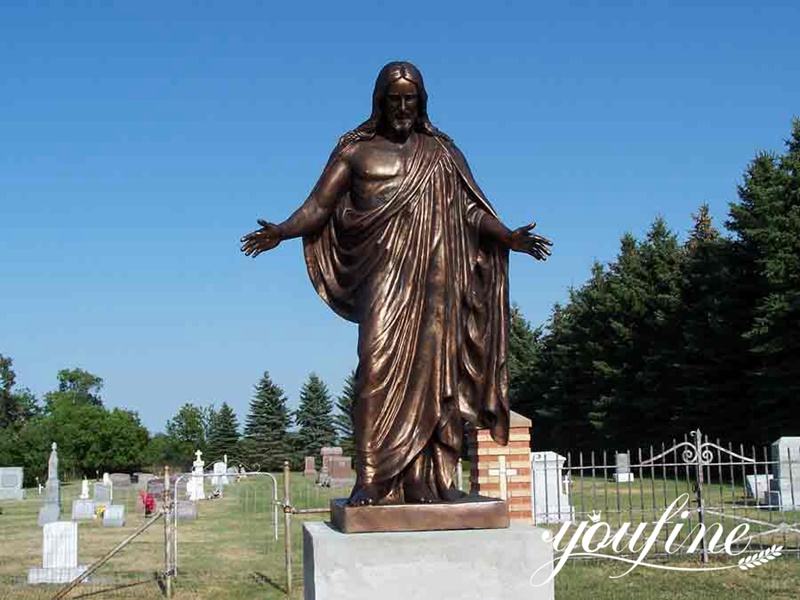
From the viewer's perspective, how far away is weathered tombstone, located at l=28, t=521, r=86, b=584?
1284cm

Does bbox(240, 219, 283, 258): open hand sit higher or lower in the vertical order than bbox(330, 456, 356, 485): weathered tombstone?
higher

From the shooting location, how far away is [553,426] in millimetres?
48031

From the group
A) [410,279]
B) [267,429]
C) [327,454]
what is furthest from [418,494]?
[267,429]

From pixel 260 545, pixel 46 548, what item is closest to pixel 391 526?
pixel 46 548

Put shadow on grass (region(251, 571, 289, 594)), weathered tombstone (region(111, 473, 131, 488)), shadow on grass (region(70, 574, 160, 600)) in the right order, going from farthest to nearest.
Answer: weathered tombstone (region(111, 473, 131, 488)) < shadow on grass (region(70, 574, 160, 600)) < shadow on grass (region(251, 571, 289, 594))


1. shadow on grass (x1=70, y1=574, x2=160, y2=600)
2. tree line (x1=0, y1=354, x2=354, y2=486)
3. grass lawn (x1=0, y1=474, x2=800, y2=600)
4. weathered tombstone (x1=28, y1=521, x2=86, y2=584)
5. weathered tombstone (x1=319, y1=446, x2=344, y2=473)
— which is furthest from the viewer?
tree line (x1=0, y1=354, x2=354, y2=486)

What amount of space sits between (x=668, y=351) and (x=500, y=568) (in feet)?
119

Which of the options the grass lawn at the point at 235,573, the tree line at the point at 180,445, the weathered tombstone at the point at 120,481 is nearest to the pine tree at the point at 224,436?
the tree line at the point at 180,445

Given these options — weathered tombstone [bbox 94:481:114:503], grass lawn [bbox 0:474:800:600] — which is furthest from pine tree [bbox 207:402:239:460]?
grass lawn [bbox 0:474:800:600]

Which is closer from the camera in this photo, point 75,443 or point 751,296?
point 751,296

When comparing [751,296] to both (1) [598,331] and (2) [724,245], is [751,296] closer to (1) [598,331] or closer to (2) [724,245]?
(2) [724,245]

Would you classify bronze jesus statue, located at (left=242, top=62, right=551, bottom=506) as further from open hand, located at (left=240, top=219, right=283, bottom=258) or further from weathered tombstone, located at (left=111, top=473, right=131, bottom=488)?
weathered tombstone, located at (left=111, top=473, right=131, bottom=488)

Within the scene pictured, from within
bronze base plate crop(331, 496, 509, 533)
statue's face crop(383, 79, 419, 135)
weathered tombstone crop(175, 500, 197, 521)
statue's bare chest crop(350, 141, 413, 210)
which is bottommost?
weathered tombstone crop(175, 500, 197, 521)

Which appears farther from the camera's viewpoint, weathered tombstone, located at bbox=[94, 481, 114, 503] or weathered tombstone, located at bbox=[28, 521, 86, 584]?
weathered tombstone, located at bbox=[94, 481, 114, 503]
